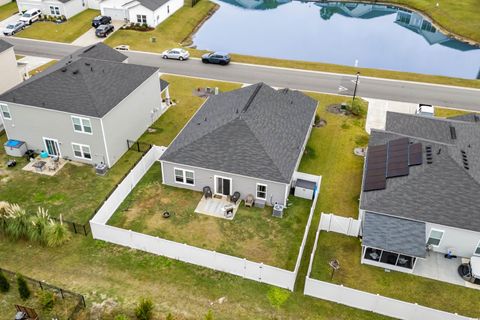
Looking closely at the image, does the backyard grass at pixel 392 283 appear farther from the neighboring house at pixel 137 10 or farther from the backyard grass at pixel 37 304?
the neighboring house at pixel 137 10

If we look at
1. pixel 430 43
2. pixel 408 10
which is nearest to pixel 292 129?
pixel 430 43

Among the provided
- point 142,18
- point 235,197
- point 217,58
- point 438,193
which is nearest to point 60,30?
point 142,18

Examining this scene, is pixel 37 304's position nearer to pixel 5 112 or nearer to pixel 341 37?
pixel 5 112

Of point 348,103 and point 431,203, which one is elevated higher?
point 431,203

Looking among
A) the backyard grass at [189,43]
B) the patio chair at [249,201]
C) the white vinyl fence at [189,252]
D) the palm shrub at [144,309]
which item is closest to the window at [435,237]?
the white vinyl fence at [189,252]

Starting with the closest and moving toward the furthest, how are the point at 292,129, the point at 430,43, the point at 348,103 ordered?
the point at 292,129 → the point at 348,103 → the point at 430,43

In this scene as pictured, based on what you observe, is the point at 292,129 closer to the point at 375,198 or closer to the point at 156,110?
the point at 375,198

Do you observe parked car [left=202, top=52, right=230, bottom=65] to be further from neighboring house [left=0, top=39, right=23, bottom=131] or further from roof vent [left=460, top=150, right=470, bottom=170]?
roof vent [left=460, top=150, right=470, bottom=170]
